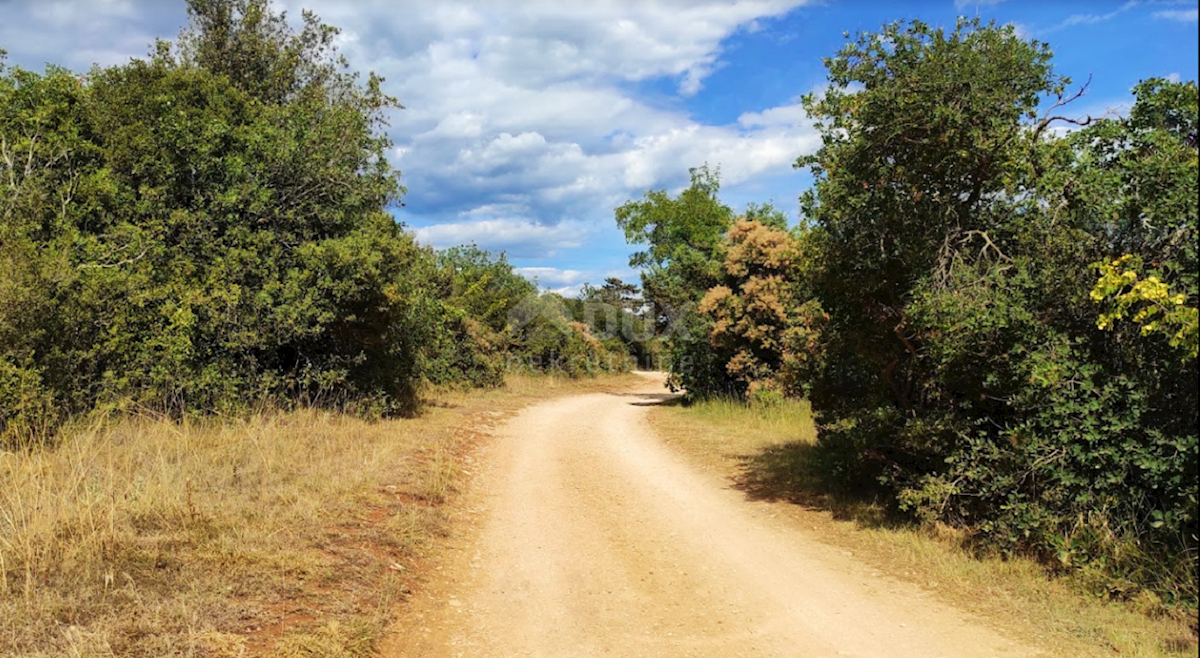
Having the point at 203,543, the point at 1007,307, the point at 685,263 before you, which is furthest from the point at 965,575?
the point at 685,263

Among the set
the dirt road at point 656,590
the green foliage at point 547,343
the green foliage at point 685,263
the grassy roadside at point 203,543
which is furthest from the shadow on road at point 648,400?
the grassy roadside at point 203,543

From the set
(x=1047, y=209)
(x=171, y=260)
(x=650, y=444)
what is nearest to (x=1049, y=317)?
(x=1047, y=209)

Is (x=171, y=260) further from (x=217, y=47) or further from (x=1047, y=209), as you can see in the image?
(x=1047, y=209)

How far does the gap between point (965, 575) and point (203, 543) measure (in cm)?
617

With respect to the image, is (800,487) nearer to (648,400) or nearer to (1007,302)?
(1007,302)

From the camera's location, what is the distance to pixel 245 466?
7.98 metres

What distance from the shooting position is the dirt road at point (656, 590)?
477cm

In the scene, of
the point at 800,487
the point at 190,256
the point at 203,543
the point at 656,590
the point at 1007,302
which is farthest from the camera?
the point at 190,256

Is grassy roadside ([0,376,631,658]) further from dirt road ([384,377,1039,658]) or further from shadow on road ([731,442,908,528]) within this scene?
shadow on road ([731,442,908,528])

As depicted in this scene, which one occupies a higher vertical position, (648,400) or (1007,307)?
(1007,307)

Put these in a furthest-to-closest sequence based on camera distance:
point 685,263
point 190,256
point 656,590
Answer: point 685,263, point 190,256, point 656,590

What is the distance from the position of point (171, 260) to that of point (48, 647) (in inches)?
355

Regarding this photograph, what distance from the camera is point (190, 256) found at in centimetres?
1166

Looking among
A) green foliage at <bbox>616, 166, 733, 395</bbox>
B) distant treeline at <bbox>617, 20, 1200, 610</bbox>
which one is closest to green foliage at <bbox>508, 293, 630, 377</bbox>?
green foliage at <bbox>616, 166, 733, 395</bbox>
